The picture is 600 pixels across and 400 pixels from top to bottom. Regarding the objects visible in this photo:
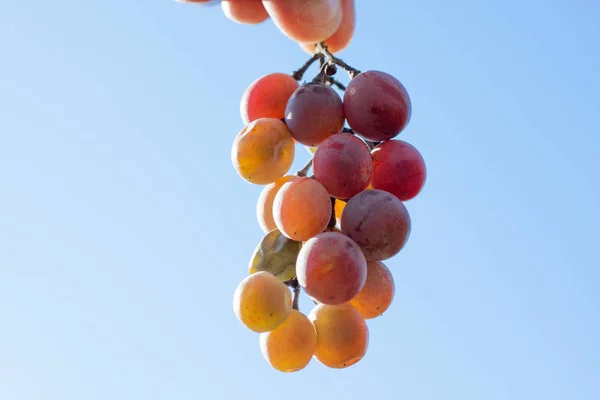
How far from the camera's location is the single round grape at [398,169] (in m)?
1.63

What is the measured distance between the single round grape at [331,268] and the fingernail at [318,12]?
0.58 m

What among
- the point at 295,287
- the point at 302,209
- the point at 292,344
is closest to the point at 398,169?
the point at 302,209

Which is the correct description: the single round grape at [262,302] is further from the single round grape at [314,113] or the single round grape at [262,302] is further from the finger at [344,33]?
the finger at [344,33]

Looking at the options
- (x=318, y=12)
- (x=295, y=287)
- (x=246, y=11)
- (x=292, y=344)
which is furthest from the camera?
(x=295, y=287)

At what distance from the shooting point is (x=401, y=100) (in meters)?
1.67

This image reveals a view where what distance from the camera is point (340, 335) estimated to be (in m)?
1.60

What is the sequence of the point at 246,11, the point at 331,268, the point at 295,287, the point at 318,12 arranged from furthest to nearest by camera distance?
1. the point at 295,287
2. the point at 331,268
3. the point at 246,11
4. the point at 318,12

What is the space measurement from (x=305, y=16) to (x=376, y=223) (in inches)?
24.4

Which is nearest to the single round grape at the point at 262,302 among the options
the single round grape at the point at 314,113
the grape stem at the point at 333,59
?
the single round grape at the point at 314,113

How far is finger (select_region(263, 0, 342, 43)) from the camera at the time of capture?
3.30 feet

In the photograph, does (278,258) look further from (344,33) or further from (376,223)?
(344,33)

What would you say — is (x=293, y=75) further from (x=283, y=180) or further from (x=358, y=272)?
(x=358, y=272)

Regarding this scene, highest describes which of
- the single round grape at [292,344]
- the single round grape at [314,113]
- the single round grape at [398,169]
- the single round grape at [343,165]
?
the single round grape at [314,113]

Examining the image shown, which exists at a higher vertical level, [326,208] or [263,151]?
[263,151]
